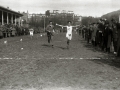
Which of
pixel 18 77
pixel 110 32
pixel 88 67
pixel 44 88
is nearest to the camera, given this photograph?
pixel 44 88

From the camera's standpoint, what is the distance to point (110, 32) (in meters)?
13.1

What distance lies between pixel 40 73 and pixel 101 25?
7.83 metres

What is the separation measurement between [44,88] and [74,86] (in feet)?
2.51

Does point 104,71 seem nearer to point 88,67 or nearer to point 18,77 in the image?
point 88,67

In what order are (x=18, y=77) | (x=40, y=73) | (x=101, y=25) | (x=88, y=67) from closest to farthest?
(x=18, y=77) < (x=40, y=73) < (x=88, y=67) < (x=101, y=25)

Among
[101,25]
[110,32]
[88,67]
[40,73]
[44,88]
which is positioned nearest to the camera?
[44,88]

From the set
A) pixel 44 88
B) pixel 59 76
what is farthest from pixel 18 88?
pixel 59 76

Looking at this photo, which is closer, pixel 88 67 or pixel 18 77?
pixel 18 77

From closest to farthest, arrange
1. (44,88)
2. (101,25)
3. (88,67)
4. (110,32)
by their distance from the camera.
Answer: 1. (44,88)
2. (88,67)
3. (110,32)
4. (101,25)

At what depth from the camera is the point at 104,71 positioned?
7953 millimetres

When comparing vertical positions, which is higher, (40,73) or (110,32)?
(110,32)

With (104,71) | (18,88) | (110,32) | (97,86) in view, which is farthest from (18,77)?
(110,32)

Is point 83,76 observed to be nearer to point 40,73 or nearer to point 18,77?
point 40,73

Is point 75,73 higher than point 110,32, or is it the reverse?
point 110,32
